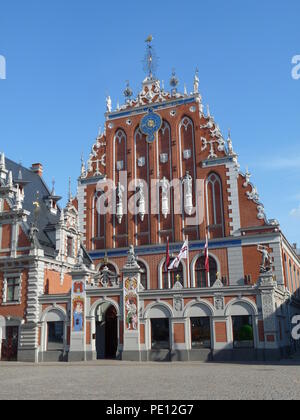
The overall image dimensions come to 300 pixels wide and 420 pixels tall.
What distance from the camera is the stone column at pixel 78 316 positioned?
95.3ft

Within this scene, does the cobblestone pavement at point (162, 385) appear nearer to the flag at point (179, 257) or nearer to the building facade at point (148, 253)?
the building facade at point (148, 253)

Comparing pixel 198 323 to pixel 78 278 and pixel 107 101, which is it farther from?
pixel 107 101

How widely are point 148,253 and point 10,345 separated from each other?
12431 mm

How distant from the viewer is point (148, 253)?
120ft

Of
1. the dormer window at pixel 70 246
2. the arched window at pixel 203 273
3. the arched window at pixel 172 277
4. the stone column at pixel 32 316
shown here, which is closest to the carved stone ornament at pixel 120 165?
the dormer window at pixel 70 246

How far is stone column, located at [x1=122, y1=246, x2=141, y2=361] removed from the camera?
28145 mm

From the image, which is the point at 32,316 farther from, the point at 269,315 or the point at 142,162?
the point at 142,162

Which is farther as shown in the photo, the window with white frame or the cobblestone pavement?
the window with white frame

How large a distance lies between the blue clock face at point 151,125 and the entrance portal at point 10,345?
18.9 metres

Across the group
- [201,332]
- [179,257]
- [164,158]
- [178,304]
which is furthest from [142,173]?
[201,332]

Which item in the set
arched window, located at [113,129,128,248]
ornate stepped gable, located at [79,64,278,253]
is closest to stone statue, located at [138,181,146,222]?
ornate stepped gable, located at [79,64,278,253]

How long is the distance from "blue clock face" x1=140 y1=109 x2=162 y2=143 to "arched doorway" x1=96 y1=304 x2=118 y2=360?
15350 millimetres

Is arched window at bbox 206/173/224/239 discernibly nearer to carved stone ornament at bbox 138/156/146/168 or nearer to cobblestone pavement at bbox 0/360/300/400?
carved stone ornament at bbox 138/156/146/168
